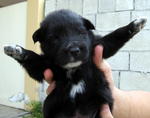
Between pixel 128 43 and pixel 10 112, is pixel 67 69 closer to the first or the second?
pixel 128 43

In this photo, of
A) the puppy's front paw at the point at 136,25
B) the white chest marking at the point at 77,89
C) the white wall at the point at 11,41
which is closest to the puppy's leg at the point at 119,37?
the puppy's front paw at the point at 136,25

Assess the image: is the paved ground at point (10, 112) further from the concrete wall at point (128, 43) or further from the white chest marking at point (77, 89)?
the white chest marking at point (77, 89)

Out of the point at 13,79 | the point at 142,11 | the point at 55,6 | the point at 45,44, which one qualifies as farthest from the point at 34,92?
the point at 45,44

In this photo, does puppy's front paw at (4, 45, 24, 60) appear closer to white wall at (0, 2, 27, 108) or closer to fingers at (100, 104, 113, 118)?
fingers at (100, 104, 113, 118)

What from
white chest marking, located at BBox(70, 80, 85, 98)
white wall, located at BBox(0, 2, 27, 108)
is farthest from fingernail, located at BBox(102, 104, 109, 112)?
white wall, located at BBox(0, 2, 27, 108)

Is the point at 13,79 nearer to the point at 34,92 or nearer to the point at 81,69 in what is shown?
the point at 34,92

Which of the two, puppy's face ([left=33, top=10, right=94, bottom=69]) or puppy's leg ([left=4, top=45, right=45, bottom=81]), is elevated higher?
puppy's face ([left=33, top=10, right=94, bottom=69])
